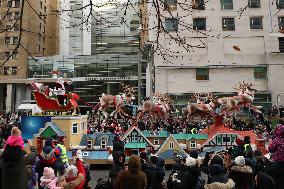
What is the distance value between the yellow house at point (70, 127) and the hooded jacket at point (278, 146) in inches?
478

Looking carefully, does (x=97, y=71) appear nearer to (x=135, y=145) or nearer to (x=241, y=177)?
(x=135, y=145)

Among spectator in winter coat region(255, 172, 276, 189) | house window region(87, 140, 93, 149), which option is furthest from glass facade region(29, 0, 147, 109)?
spectator in winter coat region(255, 172, 276, 189)

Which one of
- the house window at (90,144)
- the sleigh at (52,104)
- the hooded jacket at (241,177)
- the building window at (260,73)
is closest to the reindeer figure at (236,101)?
the house window at (90,144)

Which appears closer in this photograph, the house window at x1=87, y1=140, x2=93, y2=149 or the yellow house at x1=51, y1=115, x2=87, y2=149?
the house window at x1=87, y1=140, x2=93, y2=149

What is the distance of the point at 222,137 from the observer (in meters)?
15.1

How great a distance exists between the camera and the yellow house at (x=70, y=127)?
15695mm

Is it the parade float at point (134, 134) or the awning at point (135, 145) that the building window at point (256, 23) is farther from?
the awning at point (135, 145)

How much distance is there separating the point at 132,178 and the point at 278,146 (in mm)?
2194

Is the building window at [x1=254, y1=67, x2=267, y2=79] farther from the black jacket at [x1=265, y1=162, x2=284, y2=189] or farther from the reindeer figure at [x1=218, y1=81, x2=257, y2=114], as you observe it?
the black jacket at [x1=265, y1=162, x2=284, y2=189]

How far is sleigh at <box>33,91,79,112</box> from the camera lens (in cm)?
1694

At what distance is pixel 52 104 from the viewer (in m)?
17.1

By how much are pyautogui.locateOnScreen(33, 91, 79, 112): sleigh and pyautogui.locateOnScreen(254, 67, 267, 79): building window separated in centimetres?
2010

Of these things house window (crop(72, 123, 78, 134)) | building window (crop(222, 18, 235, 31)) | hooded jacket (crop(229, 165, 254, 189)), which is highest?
building window (crop(222, 18, 235, 31))

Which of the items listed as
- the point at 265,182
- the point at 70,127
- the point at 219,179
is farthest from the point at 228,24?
the point at 265,182
